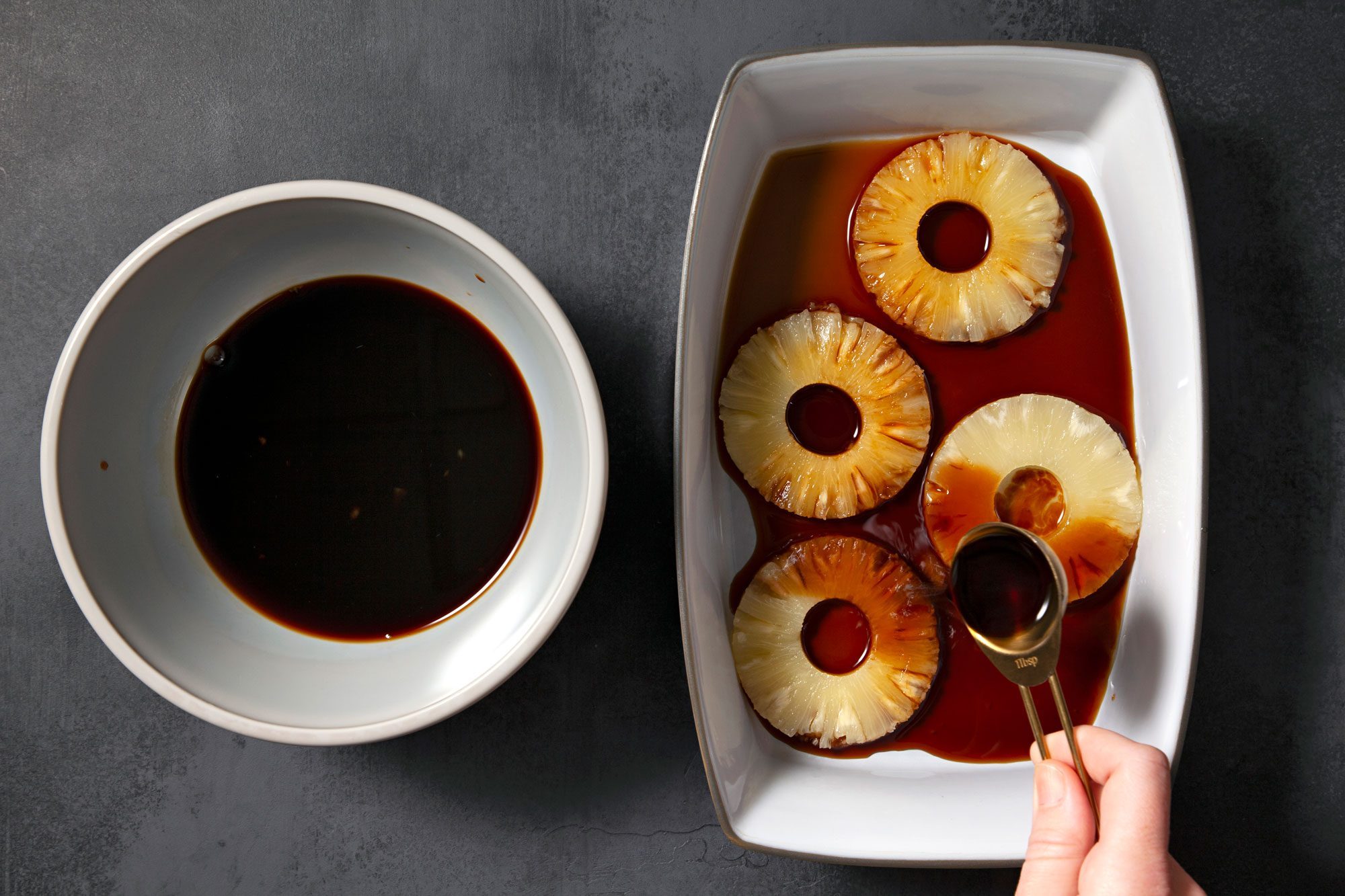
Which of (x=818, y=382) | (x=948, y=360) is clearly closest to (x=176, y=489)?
(x=818, y=382)

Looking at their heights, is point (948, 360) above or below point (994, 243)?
below

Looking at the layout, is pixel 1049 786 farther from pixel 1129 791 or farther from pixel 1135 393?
pixel 1135 393

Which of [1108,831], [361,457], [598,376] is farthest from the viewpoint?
[598,376]

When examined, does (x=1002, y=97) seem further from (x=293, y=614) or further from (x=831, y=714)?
(x=293, y=614)

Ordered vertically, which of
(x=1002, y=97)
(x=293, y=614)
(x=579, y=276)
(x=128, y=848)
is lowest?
(x=128, y=848)

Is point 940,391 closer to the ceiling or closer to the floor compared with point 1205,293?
closer to the floor

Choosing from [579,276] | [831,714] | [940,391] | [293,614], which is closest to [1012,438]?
[940,391]

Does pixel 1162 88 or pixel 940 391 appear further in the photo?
pixel 940 391
